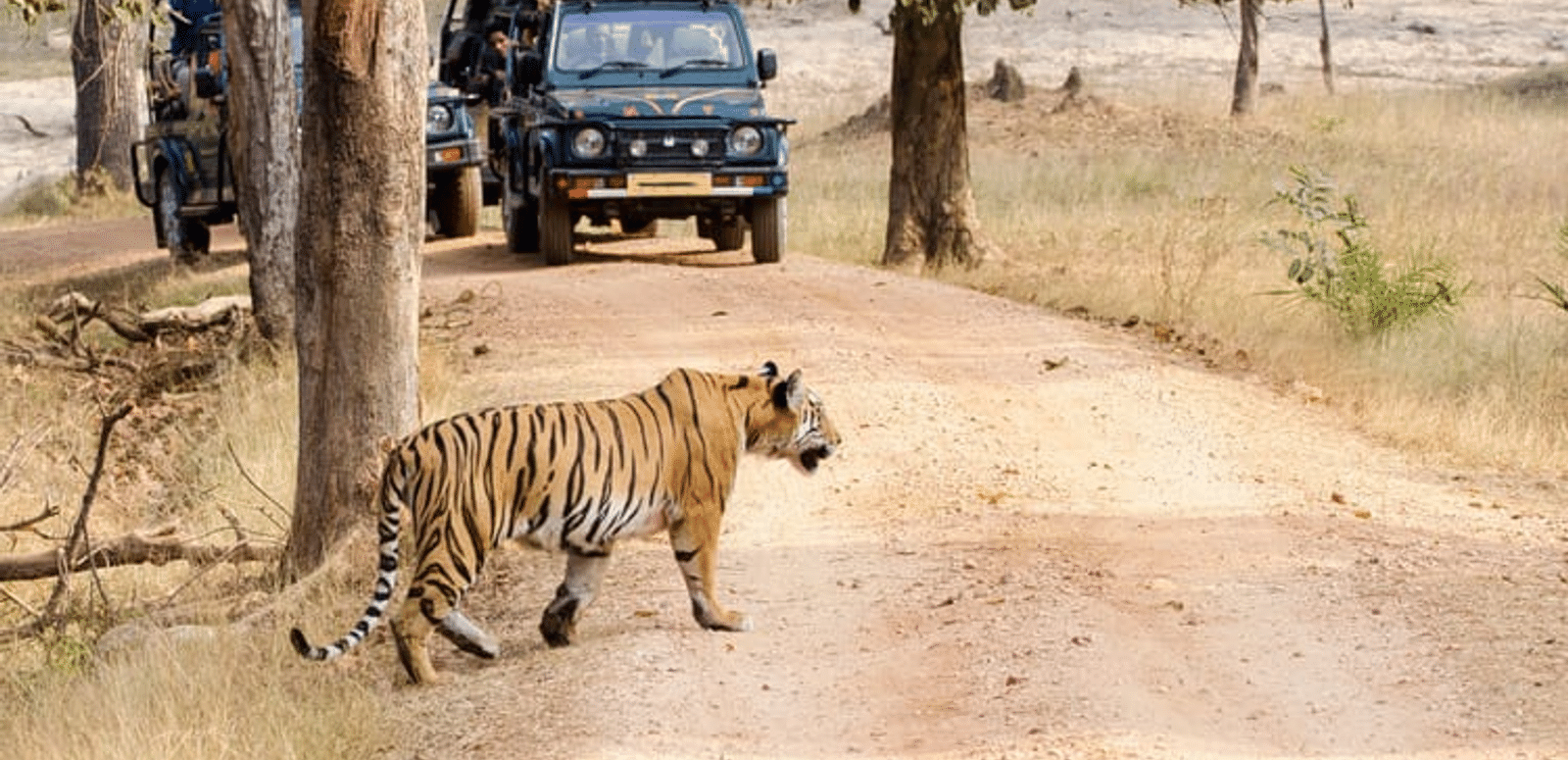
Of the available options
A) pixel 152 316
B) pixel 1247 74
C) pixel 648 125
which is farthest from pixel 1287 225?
pixel 1247 74

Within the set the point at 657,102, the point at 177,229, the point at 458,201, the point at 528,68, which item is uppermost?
the point at 528,68

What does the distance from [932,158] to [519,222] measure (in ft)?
11.1

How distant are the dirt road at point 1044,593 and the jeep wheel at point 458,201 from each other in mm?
7824

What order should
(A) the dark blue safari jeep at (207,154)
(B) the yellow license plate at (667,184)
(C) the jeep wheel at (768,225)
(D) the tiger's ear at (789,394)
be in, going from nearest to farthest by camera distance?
(D) the tiger's ear at (789,394), (B) the yellow license plate at (667,184), (C) the jeep wheel at (768,225), (A) the dark blue safari jeep at (207,154)

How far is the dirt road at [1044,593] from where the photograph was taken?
7.58 metres

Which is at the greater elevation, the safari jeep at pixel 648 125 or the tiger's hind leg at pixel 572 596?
the safari jeep at pixel 648 125

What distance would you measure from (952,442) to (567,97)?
26.1 ft

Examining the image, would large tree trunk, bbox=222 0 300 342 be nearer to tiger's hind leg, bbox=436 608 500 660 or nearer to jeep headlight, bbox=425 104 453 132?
jeep headlight, bbox=425 104 453 132

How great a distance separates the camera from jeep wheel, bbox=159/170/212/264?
22320mm

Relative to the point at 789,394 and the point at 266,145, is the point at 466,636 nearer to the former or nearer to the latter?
the point at 789,394

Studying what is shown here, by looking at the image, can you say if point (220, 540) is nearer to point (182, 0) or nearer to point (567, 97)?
point (567, 97)

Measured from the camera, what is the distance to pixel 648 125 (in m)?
18.9

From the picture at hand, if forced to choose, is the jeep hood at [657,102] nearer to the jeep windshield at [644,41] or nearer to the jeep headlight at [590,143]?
the jeep headlight at [590,143]

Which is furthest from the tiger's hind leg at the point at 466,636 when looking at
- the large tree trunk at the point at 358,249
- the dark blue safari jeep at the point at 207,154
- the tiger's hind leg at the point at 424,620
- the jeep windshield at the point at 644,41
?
the dark blue safari jeep at the point at 207,154
